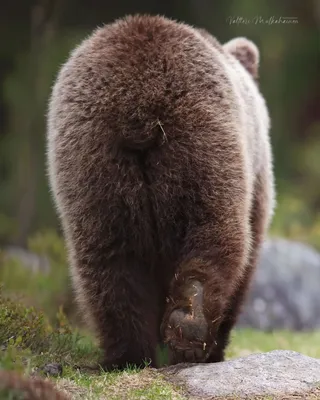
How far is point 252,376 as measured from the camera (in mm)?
4859

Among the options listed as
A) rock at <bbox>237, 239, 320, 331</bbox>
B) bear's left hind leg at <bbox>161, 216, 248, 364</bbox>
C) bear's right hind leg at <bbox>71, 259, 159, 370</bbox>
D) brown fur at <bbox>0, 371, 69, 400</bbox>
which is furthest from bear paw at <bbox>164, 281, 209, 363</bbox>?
rock at <bbox>237, 239, 320, 331</bbox>

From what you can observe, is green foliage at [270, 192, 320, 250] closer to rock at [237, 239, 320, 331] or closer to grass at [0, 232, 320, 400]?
rock at [237, 239, 320, 331]

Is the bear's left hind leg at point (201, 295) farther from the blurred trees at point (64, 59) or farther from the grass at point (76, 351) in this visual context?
the blurred trees at point (64, 59)

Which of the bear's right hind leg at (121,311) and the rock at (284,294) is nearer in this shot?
the bear's right hind leg at (121,311)

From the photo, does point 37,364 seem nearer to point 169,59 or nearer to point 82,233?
point 82,233

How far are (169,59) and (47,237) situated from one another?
6.06 m

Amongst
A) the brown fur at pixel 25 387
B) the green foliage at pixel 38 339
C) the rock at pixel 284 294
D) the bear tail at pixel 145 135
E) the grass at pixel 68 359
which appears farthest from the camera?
the rock at pixel 284 294

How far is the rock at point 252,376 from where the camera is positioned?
4.71 m

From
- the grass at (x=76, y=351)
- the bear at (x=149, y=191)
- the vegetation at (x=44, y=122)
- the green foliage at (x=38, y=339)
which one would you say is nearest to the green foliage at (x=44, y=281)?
the vegetation at (x=44, y=122)

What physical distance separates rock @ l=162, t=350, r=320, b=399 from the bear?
5.9 inches

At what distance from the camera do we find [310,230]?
12695 millimetres

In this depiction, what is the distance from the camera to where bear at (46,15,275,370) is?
5199 mm

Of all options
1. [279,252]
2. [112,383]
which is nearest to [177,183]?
[112,383]

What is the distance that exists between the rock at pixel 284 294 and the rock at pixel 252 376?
4.91 m
